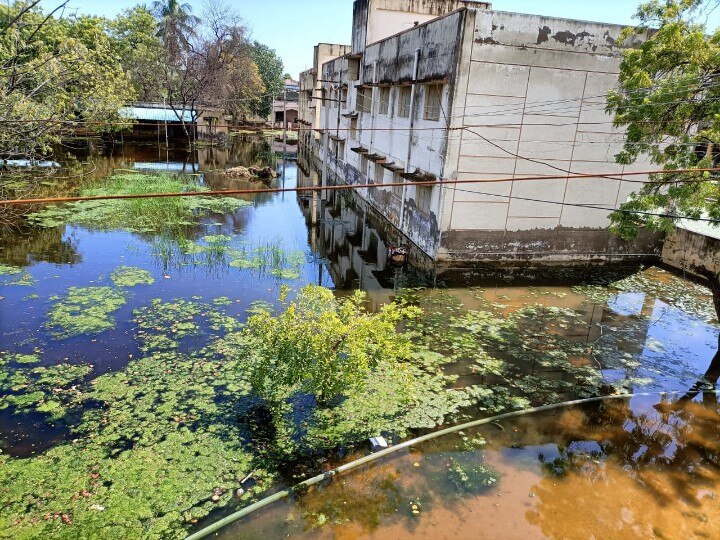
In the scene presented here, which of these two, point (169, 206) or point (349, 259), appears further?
point (169, 206)

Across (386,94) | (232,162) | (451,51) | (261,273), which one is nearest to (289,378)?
(261,273)

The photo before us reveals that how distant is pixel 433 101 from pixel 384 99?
16.2ft

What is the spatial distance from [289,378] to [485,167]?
29.7 feet

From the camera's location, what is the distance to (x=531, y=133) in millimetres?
12867

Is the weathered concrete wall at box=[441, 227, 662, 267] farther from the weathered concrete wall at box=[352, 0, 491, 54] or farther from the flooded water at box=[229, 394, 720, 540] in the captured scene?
the weathered concrete wall at box=[352, 0, 491, 54]

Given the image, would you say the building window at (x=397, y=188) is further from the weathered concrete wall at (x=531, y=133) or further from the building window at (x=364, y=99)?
the building window at (x=364, y=99)

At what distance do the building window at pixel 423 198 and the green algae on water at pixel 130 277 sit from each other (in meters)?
7.72

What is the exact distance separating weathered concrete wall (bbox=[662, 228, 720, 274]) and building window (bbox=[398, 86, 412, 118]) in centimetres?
867

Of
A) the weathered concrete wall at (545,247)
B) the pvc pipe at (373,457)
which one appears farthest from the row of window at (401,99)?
the pvc pipe at (373,457)

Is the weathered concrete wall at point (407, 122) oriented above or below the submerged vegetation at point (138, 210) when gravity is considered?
above

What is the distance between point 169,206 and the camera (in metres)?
17.5

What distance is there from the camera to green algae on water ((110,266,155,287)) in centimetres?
1085

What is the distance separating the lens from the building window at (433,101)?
13.5 meters

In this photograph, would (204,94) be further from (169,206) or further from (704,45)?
(704,45)
